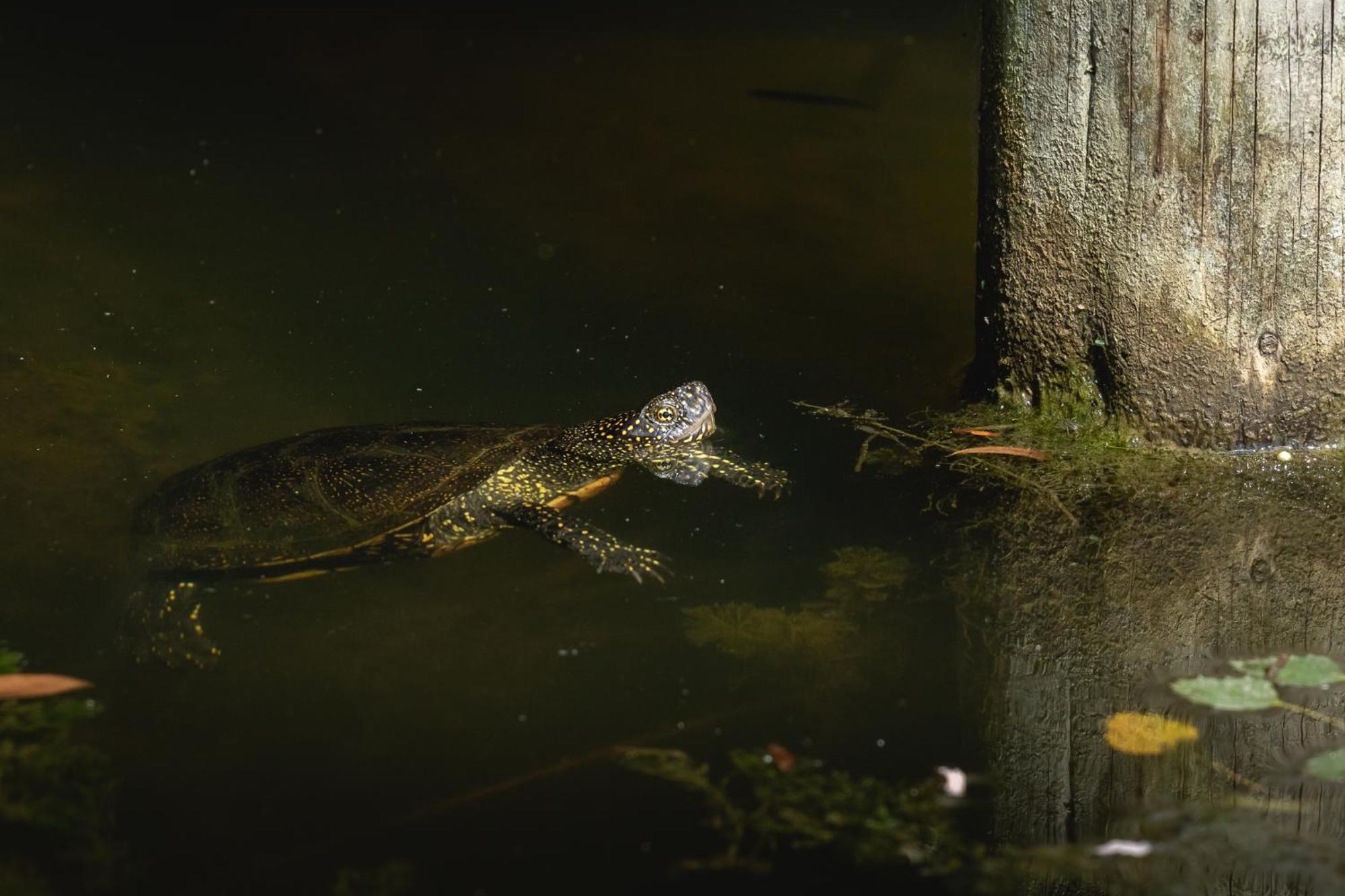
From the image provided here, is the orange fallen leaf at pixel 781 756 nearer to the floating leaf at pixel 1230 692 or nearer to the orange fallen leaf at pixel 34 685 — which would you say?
the floating leaf at pixel 1230 692

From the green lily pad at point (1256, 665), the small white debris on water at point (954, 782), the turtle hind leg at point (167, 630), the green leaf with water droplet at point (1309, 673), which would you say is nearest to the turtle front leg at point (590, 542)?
the turtle hind leg at point (167, 630)

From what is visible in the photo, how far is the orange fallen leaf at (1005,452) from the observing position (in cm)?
420

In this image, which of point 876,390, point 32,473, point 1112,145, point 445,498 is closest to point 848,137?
point 876,390

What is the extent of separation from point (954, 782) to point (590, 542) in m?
1.48

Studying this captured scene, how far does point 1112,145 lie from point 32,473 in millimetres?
3715

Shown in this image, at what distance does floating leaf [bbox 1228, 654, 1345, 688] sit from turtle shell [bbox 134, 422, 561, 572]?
2.28 meters

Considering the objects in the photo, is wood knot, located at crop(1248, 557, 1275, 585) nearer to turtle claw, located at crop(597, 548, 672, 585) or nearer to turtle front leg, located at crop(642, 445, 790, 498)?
turtle front leg, located at crop(642, 445, 790, 498)

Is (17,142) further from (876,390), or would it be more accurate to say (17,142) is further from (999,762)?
(999,762)

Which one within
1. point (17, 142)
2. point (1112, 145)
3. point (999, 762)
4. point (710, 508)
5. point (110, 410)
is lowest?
point (999, 762)

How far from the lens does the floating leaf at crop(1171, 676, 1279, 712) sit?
2.96m

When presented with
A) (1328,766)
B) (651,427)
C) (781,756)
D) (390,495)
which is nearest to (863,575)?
(781,756)

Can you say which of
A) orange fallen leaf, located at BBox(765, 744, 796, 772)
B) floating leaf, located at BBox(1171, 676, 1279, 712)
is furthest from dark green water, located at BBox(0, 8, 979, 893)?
floating leaf, located at BBox(1171, 676, 1279, 712)

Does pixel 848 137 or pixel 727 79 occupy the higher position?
pixel 727 79

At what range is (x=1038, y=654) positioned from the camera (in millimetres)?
3227
